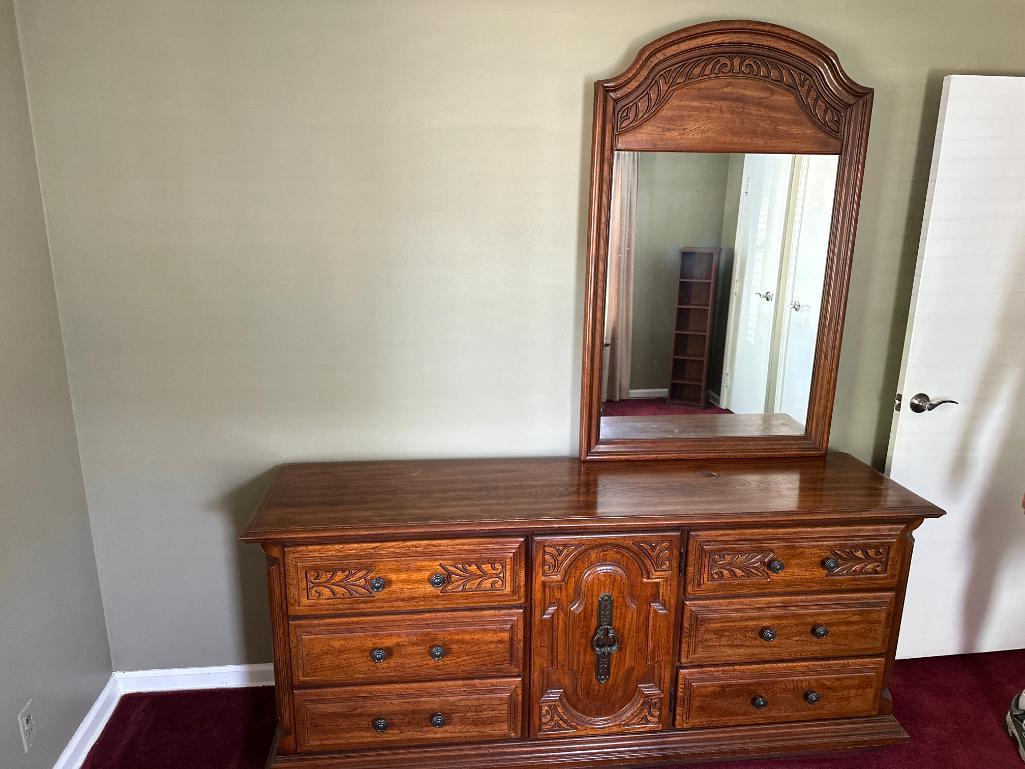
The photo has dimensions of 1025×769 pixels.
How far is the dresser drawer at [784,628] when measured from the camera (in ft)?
6.18

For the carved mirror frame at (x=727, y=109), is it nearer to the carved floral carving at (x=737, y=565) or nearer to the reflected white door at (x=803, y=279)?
the reflected white door at (x=803, y=279)

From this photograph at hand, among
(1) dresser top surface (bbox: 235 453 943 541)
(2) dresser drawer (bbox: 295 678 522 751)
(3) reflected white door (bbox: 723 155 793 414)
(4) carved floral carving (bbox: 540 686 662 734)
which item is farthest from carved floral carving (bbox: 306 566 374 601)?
(3) reflected white door (bbox: 723 155 793 414)

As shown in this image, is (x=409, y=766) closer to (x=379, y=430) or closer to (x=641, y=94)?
(x=379, y=430)

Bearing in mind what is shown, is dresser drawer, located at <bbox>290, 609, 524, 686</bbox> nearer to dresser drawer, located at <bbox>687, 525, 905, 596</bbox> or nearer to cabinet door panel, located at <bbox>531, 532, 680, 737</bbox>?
cabinet door panel, located at <bbox>531, 532, 680, 737</bbox>

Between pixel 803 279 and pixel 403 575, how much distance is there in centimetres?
146

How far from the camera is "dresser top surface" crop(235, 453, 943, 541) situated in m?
1.74

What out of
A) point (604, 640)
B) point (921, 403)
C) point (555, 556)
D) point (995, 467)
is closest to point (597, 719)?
point (604, 640)

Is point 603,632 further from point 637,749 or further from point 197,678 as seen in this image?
point 197,678

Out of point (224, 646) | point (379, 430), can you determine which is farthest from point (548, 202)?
point (224, 646)

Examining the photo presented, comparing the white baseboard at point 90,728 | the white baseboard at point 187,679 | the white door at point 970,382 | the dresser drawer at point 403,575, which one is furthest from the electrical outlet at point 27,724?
the white door at point 970,382

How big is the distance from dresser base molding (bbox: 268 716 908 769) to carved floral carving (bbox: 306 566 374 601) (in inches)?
18.5

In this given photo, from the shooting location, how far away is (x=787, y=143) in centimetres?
199

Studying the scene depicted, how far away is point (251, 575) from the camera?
7.27ft

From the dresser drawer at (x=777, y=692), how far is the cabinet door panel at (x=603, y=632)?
91mm
